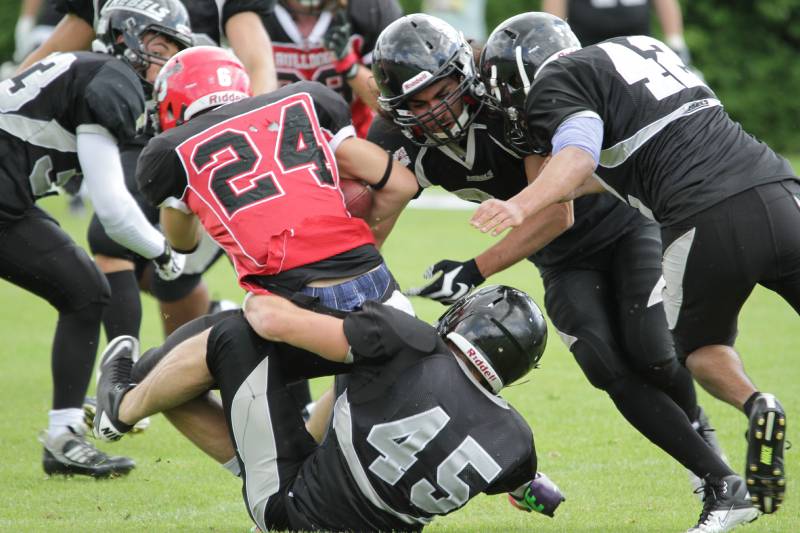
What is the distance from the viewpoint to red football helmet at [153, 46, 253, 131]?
414 cm

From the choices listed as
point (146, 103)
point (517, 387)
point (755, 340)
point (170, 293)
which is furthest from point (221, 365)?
point (755, 340)

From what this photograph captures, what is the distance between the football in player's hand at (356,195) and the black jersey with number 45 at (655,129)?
681 millimetres

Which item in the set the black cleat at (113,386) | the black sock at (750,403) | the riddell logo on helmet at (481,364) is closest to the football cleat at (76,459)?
the black cleat at (113,386)

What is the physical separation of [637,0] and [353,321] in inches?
269

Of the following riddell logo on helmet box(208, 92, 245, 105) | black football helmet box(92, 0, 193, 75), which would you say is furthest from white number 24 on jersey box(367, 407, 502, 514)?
black football helmet box(92, 0, 193, 75)

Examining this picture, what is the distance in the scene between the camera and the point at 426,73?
4.14 m

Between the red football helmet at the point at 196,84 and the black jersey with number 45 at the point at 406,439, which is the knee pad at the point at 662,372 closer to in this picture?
the black jersey with number 45 at the point at 406,439

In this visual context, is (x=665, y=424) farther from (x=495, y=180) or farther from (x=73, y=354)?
(x=73, y=354)

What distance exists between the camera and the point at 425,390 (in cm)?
362

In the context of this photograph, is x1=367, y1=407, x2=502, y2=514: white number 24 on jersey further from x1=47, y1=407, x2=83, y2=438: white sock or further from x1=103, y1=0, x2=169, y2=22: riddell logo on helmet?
x1=103, y1=0, x2=169, y2=22: riddell logo on helmet

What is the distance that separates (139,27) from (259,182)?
1.57m

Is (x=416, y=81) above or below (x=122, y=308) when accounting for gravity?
above

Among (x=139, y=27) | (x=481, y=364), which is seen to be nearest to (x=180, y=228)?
(x=139, y=27)

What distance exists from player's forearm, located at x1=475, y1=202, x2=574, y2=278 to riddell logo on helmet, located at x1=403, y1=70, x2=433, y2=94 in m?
0.62
